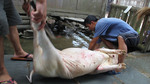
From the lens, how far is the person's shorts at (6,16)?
4.90ft

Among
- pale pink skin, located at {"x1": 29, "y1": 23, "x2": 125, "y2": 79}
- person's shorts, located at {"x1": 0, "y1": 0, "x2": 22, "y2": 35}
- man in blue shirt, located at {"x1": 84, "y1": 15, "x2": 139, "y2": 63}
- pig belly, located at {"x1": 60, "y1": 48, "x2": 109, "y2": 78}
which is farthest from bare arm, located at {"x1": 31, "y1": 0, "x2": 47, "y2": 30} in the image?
man in blue shirt, located at {"x1": 84, "y1": 15, "x2": 139, "y2": 63}

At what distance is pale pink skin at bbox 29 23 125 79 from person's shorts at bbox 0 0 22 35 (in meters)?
0.43

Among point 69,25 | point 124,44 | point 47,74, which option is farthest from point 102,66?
point 69,25

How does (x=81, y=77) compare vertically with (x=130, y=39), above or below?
below

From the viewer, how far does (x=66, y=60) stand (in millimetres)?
1758

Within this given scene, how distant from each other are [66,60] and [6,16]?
109 centimetres

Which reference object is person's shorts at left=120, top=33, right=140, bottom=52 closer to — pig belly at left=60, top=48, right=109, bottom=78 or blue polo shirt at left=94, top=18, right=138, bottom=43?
blue polo shirt at left=94, top=18, right=138, bottom=43

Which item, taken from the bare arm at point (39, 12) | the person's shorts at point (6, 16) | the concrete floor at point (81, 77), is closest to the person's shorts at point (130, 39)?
the concrete floor at point (81, 77)

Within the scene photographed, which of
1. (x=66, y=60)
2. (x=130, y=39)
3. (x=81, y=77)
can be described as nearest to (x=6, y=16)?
(x=66, y=60)

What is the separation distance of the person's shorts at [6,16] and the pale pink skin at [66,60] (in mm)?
433

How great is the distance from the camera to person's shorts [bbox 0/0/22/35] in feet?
4.90

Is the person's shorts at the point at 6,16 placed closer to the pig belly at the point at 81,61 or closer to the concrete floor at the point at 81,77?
the concrete floor at the point at 81,77

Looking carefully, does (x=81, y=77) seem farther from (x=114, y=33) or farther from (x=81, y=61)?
(x=114, y=33)

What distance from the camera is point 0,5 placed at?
1.52m
